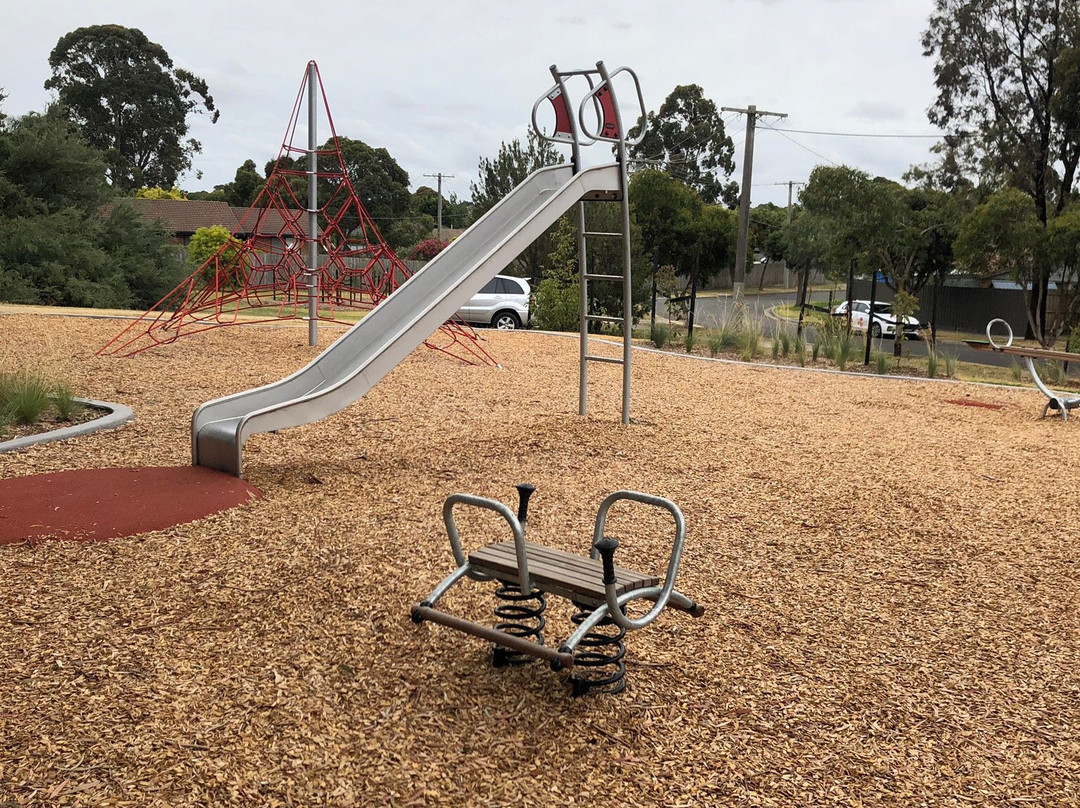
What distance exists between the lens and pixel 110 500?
4902 mm

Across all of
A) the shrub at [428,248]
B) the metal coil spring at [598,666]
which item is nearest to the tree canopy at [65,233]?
the shrub at [428,248]

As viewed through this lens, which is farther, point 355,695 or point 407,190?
point 407,190

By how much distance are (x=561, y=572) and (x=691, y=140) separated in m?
65.2

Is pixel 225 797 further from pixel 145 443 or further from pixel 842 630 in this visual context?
pixel 145 443

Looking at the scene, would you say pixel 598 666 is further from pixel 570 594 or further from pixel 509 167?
pixel 509 167

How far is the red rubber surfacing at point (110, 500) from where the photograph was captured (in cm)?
448

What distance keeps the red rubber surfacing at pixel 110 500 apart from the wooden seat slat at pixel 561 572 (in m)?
2.07

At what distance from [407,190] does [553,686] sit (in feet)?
182

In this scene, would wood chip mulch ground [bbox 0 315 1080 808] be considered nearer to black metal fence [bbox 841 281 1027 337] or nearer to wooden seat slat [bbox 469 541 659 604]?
wooden seat slat [bbox 469 541 659 604]

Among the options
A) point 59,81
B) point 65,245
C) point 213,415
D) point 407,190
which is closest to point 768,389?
point 213,415

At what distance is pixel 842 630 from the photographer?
12.8ft

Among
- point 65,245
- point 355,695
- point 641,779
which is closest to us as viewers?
point 641,779

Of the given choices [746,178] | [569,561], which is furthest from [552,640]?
[746,178]

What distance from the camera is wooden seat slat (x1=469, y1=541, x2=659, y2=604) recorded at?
3.13 m
